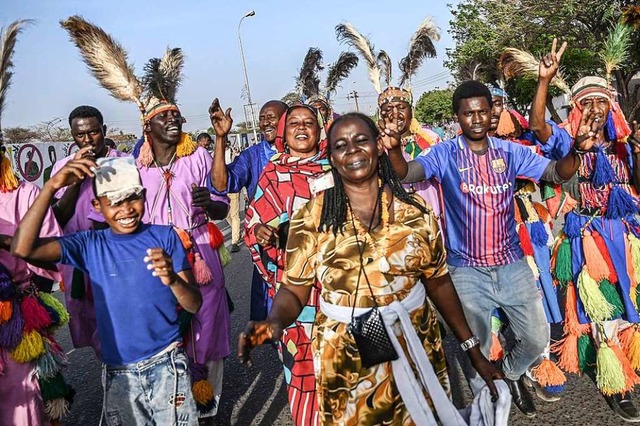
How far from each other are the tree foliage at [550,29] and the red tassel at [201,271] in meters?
11.3

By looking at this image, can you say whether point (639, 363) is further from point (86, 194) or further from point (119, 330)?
point (86, 194)

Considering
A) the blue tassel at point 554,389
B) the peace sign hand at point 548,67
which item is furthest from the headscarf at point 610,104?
the blue tassel at point 554,389

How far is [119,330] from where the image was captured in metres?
2.71

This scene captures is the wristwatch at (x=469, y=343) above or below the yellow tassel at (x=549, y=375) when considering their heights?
above

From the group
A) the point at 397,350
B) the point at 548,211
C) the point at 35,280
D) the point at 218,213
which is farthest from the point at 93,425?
the point at 548,211

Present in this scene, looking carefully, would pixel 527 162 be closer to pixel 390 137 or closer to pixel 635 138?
pixel 635 138

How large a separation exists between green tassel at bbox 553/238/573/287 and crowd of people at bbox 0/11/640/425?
0.5 inches

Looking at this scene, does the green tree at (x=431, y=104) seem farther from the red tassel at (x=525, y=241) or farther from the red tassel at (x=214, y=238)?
the red tassel at (x=214, y=238)

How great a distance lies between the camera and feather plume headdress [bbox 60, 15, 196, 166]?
3.88 metres

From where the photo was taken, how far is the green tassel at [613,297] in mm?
3779

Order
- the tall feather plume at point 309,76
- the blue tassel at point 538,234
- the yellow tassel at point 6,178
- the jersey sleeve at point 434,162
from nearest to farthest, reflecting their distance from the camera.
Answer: the yellow tassel at point 6,178 → the jersey sleeve at point 434,162 → the blue tassel at point 538,234 → the tall feather plume at point 309,76

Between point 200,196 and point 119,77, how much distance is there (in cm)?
109

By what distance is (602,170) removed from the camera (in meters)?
3.71

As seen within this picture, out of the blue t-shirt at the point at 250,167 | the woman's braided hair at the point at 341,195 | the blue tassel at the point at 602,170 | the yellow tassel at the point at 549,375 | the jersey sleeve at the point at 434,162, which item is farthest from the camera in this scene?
the blue t-shirt at the point at 250,167
